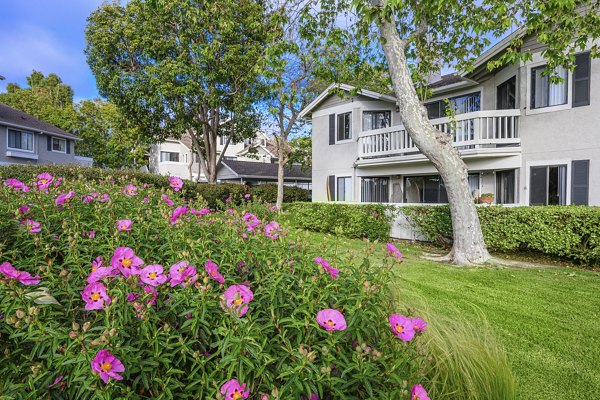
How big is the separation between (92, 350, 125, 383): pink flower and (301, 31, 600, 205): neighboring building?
489 inches

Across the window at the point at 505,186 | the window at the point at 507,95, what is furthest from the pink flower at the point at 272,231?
the window at the point at 507,95

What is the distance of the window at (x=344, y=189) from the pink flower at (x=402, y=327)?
54.9 feet

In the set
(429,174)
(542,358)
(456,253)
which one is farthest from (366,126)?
(542,358)

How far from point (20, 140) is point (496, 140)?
113ft

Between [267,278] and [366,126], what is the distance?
17154 mm

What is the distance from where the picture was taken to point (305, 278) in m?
1.88

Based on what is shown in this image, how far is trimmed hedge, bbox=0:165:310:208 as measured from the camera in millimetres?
7988

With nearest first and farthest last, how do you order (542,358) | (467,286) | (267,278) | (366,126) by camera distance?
(267,278), (542,358), (467,286), (366,126)

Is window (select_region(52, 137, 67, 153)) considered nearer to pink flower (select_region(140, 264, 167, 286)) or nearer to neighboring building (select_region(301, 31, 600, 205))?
neighboring building (select_region(301, 31, 600, 205))

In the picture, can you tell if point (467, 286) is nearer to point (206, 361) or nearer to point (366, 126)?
point (206, 361)

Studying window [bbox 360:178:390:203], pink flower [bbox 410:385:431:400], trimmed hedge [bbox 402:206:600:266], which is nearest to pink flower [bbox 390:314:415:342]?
pink flower [bbox 410:385:431:400]

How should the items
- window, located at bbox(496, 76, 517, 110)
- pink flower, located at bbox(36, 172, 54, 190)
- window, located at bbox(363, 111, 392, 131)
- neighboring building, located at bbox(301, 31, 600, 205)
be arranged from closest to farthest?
pink flower, located at bbox(36, 172, 54, 190) < neighboring building, located at bbox(301, 31, 600, 205) < window, located at bbox(496, 76, 517, 110) < window, located at bbox(363, 111, 392, 131)

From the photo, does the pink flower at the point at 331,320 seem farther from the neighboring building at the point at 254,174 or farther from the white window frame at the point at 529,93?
the neighboring building at the point at 254,174

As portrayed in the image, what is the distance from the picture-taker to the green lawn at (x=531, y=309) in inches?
121
